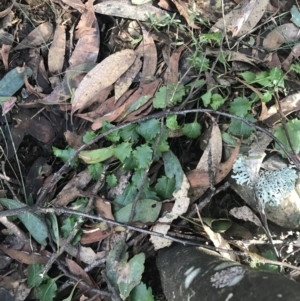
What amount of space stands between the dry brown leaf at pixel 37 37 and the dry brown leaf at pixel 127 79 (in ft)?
1.28

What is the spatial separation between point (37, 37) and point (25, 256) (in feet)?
3.07

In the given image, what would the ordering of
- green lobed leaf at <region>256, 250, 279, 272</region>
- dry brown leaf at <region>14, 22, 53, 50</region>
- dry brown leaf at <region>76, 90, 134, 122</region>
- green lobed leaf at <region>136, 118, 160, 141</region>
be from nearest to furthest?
green lobed leaf at <region>256, 250, 279, 272</region>, green lobed leaf at <region>136, 118, 160, 141</region>, dry brown leaf at <region>76, 90, 134, 122</region>, dry brown leaf at <region>14, 22, 53, 50</region>

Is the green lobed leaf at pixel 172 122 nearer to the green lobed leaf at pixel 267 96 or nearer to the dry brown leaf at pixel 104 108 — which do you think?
the dry brown leaf at pixel 104 108

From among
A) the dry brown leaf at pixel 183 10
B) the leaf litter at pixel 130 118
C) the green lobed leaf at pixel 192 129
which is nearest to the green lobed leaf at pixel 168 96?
the leaf litter at pixel 130 118

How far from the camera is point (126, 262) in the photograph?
1.73 meters

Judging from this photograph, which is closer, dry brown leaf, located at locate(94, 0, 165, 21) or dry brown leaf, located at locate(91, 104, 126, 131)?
dry brown leaf, located at locate(91, 104, 126, 131)

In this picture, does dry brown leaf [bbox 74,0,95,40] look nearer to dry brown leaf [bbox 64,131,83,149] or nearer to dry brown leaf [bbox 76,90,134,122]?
dry brown leaf [bbox 76,90,134,122]

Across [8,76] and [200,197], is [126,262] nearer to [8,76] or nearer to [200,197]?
[200,197]

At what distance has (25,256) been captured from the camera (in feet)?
6.02

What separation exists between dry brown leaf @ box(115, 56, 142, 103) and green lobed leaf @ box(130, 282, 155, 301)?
0.75 metres

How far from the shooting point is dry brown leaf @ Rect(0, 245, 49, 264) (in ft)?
→ 5.98

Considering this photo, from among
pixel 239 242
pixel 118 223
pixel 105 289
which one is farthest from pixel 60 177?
pixel 239 242

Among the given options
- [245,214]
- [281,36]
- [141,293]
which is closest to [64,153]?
[141,293]

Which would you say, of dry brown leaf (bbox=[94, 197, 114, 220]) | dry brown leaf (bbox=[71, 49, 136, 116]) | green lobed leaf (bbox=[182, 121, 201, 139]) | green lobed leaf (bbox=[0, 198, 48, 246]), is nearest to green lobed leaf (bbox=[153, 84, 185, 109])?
green lobed leaf (bbox=[182, 121, 201, 139])
